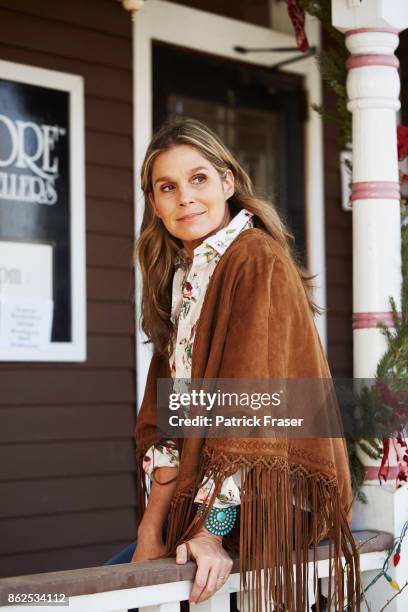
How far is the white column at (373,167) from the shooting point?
87.2 inches

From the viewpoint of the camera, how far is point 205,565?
1687 millimetres

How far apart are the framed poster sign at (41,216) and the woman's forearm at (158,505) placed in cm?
165

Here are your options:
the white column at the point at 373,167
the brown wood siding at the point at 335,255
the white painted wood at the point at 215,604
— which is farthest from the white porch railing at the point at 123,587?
the brown wood siding at the point at 335,255

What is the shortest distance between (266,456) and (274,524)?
0.14m

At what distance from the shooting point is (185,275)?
2.11 m

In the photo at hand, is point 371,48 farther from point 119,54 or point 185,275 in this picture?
point 119,54

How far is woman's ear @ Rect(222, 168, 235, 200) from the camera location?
Result: 1.99 meters

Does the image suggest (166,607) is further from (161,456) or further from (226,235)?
(226,235)

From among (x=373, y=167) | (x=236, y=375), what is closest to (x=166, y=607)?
(x=236, y=375)

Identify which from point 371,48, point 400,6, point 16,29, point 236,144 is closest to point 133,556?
point 371,48

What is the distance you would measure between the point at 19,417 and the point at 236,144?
1.73 m

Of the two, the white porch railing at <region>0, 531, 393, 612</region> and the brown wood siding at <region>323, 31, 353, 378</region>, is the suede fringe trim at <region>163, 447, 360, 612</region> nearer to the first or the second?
the white porch railing at <region>0, 531, 393, 612</region>

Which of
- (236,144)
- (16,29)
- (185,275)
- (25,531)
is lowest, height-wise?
(25,531)

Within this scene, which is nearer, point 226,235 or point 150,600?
point 150,600
